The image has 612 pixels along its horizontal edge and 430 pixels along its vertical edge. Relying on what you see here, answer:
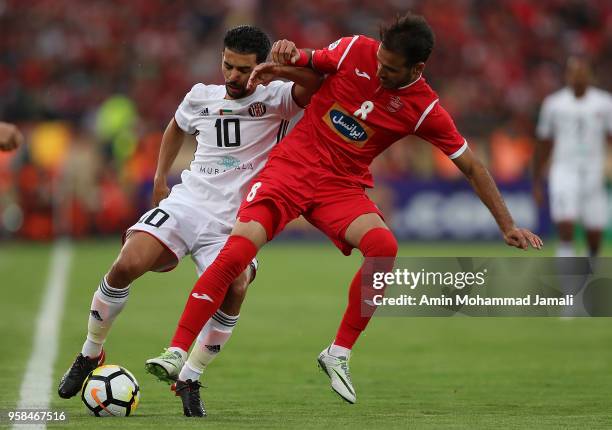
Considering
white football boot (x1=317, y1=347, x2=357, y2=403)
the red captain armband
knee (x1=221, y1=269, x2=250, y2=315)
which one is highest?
the red captain armband

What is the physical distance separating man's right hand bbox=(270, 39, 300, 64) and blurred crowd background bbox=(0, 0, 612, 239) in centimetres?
1523

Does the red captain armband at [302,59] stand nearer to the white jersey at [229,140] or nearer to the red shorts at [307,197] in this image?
the white jersey at [229,140]

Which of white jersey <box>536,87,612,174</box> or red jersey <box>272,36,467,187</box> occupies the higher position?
red jersey <box>272,36,467,187</box>

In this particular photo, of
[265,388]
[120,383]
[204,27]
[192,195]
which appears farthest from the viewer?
[204,27]

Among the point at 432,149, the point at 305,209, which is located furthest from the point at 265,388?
the point at 432,149

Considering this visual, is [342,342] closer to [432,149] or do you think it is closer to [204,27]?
[432,149]

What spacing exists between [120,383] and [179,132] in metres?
1.63

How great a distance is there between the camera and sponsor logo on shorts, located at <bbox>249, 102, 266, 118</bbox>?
272 inches

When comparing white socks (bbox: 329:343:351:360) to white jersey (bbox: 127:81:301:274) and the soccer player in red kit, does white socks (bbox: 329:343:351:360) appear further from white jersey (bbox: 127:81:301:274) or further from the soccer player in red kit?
white jersey (bbox: 127:81:301:274)

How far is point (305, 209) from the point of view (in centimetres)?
695

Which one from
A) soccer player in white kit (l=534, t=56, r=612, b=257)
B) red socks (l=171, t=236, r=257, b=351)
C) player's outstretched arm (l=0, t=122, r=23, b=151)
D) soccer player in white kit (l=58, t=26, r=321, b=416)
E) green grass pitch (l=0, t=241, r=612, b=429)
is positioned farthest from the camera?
soccer player in white kit (l=534, t=56, r=612, b=257)

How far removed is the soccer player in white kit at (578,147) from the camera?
12898mm

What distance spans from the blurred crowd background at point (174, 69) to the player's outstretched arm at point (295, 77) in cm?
1486

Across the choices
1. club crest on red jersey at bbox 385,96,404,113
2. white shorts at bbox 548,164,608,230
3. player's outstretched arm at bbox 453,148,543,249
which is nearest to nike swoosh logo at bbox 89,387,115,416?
club crest on red jersey at bbox 385,96,404,113
